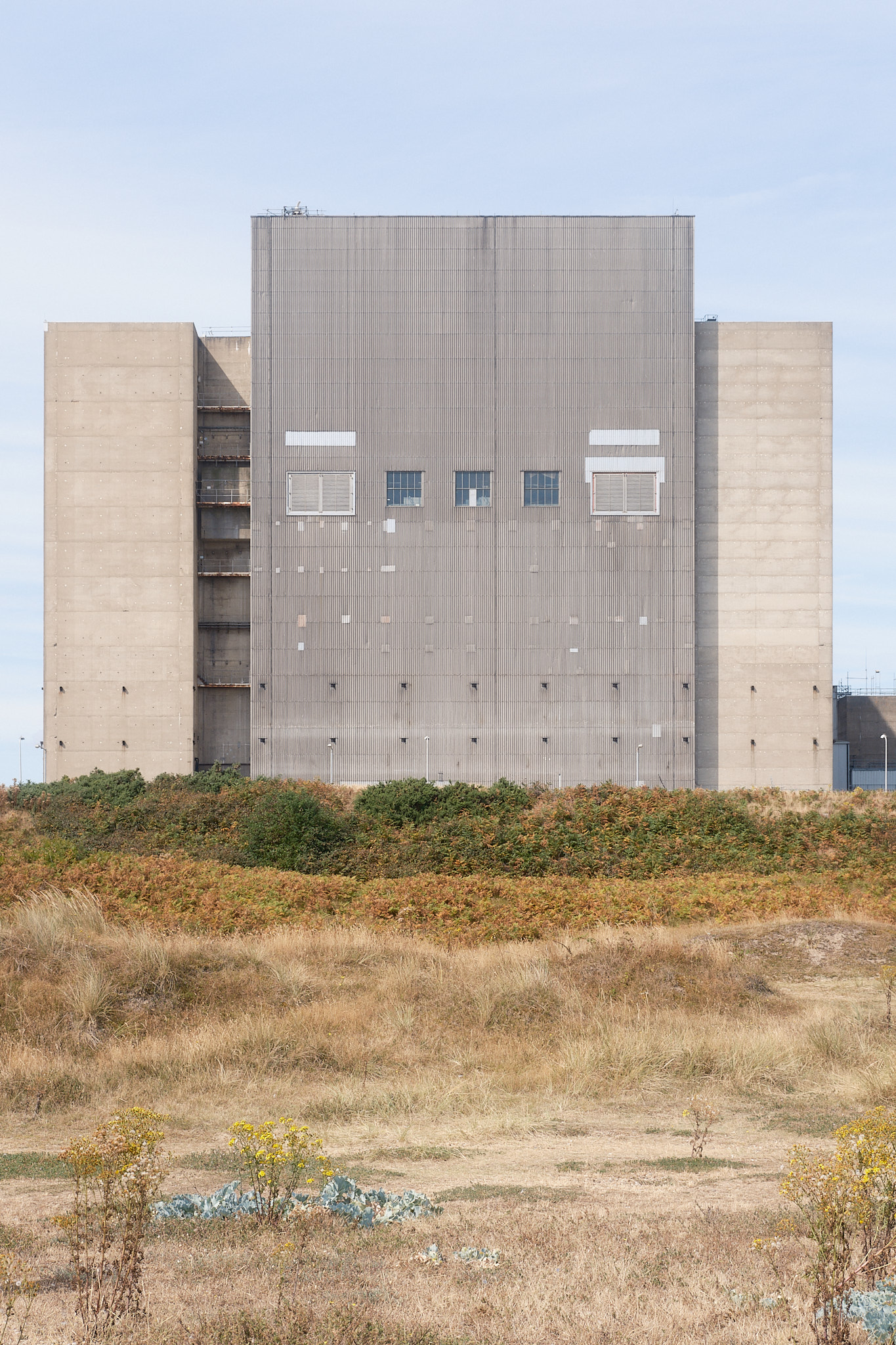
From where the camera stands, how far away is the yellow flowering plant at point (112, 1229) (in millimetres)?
6766

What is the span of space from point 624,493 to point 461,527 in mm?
8712

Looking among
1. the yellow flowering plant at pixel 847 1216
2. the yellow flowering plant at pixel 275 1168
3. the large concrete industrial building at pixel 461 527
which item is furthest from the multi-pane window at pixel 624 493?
the yellow flowering plant at pixel 847 1216

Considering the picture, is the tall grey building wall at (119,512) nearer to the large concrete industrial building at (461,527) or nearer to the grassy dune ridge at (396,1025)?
the large concrete industrial building at (461,527)

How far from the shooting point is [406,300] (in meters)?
63.0

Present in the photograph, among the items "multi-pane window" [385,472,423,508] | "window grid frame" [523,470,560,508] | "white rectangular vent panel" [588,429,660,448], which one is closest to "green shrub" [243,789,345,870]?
"multi-pane window" [385,472,423,508]

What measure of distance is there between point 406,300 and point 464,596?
15.7 metres

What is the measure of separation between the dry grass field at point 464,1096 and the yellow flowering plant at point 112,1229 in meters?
0.22

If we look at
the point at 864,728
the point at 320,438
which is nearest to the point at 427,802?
the point at 320,438

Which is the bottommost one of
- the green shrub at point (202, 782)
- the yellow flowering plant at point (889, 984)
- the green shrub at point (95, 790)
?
the green shrub at point (95, 790)

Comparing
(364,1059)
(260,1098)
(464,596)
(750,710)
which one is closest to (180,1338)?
(260,1098)

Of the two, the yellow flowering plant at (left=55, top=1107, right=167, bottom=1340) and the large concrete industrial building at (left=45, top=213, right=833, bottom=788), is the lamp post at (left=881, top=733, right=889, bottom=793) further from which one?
the yellow flowering plant at (left=55, top=1107, right=167, bottom=1340)

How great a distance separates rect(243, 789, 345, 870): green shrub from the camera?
38.4m

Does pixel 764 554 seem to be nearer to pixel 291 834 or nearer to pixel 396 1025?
pixel 291 834

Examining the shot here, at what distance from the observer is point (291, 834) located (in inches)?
1543
